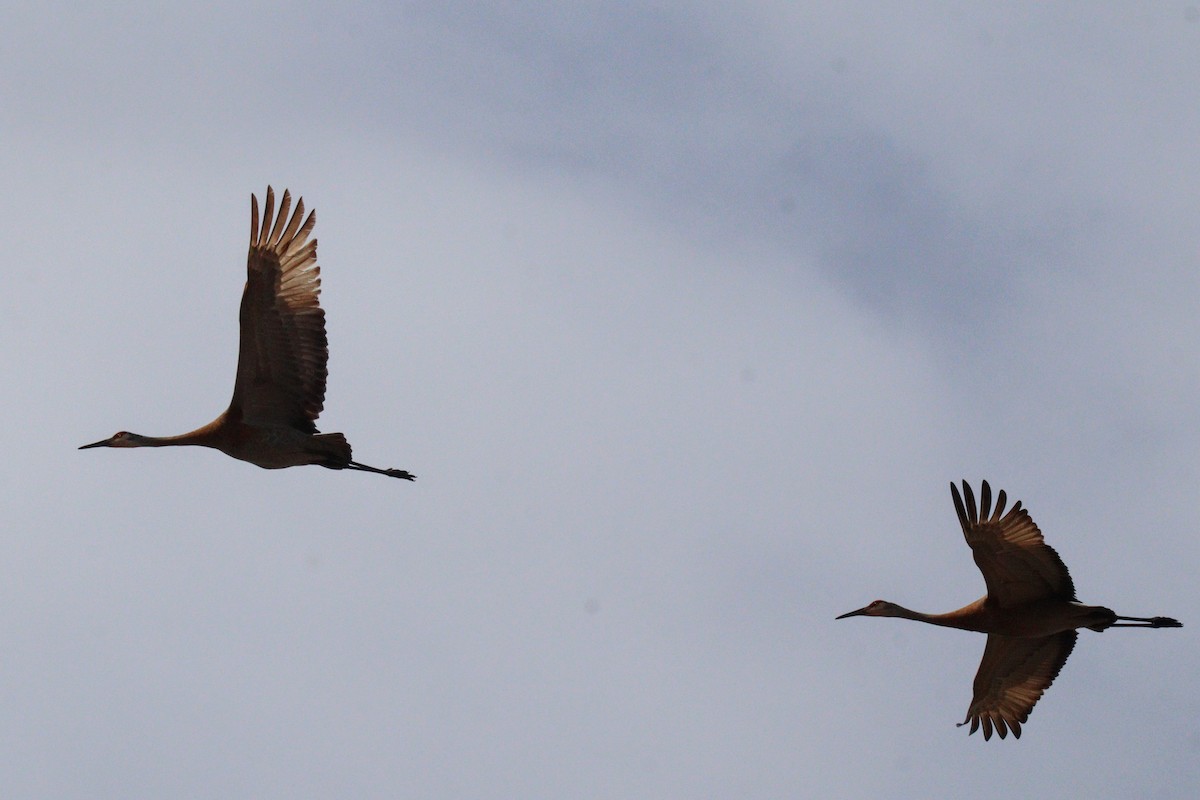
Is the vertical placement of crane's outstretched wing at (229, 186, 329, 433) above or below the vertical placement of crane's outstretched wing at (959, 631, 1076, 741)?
above

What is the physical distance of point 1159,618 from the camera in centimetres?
2464

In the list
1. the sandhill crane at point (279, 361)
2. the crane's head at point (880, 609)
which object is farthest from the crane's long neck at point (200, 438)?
the crane's head at point (880, 609)

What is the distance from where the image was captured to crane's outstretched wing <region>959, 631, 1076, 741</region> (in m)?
25.9

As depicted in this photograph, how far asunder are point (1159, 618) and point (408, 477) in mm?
10179

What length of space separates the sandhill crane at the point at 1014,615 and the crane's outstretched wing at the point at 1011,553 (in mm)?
13

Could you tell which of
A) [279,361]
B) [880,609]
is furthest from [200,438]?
[880,609]

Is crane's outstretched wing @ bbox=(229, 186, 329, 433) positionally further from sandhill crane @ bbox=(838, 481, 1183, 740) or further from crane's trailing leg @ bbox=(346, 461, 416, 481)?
sandhill crane @ bbox=(838, 481, 1183, 740)

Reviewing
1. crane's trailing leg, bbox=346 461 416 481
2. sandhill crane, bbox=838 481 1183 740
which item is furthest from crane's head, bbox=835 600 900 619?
crane's trailing leg, bbox=346 461 416 481

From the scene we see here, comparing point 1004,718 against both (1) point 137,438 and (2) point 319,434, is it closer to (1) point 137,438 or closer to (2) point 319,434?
(2) point 319,434

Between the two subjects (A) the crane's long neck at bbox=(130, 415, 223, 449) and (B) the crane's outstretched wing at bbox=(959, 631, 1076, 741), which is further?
(B) the crane's outstretched wing at bbox=(959, 631, 1076, 741)

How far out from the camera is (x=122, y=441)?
26.0 m

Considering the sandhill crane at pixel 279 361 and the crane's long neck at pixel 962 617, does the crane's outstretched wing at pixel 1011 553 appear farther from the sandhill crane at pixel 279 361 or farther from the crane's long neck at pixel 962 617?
the sandhill crane at pixel 279 361

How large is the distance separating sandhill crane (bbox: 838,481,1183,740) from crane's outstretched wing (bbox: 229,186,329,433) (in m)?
8.48

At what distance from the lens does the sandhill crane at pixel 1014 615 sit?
2381 centimetres
